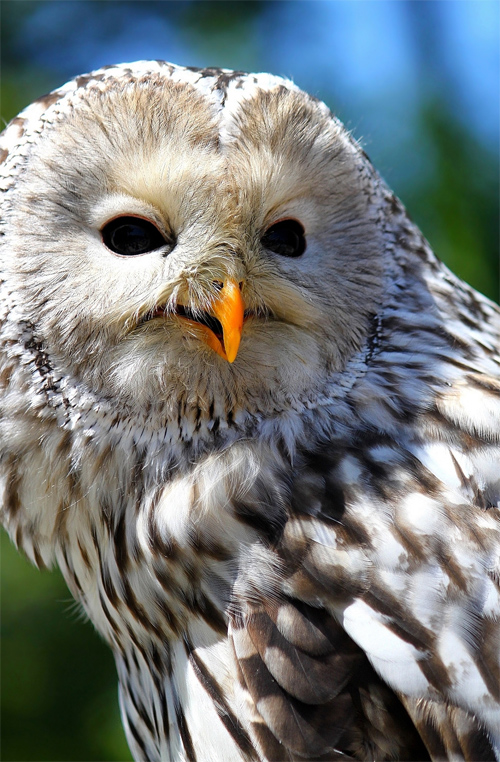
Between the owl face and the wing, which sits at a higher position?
the owl face

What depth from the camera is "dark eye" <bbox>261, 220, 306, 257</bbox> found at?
141cm

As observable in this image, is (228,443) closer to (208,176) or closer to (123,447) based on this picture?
(123,447)

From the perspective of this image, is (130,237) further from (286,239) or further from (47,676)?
(47,676)

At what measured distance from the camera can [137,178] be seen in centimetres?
134

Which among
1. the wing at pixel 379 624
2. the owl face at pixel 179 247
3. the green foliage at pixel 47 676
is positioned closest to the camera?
the wing at pixel 379 624

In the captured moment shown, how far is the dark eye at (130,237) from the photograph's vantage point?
4.47 ft

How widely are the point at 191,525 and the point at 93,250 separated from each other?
0.55m

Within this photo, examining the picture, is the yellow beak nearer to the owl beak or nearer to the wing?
the owl beak

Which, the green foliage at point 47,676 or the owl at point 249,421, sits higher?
the owl at point 249,421

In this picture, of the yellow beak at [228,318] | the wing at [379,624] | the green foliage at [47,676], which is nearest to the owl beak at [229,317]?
the yellow beak at [228,318]

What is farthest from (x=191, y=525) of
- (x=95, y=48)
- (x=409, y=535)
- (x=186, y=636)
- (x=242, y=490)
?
(x=95, y=48)

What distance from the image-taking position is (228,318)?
1.27m

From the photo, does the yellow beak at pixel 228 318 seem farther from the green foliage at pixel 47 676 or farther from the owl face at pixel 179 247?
the green foliage at pixel 47 676

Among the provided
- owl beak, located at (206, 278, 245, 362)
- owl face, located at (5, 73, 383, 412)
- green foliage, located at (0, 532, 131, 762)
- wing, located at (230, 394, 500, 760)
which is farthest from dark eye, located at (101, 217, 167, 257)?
green foliage, located at (0, 532, 131, 762)
